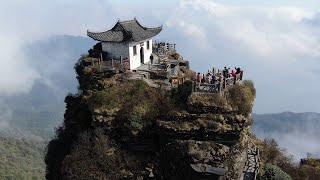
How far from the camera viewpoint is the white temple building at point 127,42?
129 feet

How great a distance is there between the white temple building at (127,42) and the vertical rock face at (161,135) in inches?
214

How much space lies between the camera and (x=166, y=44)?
48469mm

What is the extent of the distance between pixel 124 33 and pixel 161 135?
10.7 meters

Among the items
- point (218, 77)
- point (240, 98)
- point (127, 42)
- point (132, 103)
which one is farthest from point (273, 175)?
point (127, 42)

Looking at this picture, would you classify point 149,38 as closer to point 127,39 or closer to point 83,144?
point 127,39

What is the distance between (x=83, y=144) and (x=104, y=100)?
3312mm

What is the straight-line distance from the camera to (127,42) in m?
39.2

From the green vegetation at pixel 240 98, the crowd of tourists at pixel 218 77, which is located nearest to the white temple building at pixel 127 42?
the crowd of tourists at pixel 218 77

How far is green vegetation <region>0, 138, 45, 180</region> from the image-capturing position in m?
120

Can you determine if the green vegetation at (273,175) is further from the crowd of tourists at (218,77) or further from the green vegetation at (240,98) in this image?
the crowd of tourists at (218,77)

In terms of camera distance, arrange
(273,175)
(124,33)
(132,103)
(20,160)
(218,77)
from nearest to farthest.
→ 1. (132,103)
2. (218,77)
3. (273,175)
4. (124,33)
5. (20,160)

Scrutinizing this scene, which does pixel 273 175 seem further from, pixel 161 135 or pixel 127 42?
pixel 127 42

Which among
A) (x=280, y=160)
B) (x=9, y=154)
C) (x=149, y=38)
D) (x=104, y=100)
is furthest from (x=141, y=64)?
(x=9, y=154)

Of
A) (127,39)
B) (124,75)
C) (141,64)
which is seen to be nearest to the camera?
(124,75)
